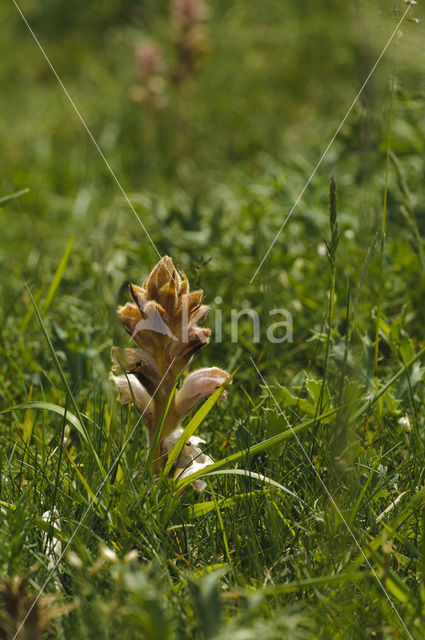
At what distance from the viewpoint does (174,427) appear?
5.26ft

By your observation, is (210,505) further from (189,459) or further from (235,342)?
(235,342)

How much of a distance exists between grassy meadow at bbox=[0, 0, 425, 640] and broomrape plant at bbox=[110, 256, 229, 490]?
7cm

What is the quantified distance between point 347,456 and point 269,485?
197 millimetres

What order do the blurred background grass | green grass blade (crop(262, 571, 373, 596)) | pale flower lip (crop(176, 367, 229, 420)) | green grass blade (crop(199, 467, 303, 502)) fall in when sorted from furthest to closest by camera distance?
1. the blurred background grass
2. pale flower lip (crop(176, 367, 229, 420))
3. green grass blade (crop(199, 467, 303, 502))
4. green grass blade (crop(262, 571, 373, 596))

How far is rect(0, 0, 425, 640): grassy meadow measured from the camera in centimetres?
124

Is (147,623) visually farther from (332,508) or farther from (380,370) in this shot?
(380,370)

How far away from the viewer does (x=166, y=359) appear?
1.56 m

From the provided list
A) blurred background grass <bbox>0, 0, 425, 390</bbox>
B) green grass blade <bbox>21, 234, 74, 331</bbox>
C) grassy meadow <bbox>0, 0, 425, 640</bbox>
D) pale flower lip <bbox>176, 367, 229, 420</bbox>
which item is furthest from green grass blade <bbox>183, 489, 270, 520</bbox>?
green grass blade <bbox>21, 234, 74, 331</bbox>

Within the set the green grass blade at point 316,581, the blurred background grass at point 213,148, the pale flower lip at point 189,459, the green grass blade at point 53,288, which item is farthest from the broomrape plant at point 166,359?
the green grass blade at point 53,288

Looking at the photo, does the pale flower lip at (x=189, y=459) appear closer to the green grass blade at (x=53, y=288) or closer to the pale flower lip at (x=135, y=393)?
the pale flower lip at (x=135, y=393)

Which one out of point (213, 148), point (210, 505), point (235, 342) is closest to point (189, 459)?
point (210, 505)

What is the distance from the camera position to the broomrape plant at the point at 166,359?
1526 mm

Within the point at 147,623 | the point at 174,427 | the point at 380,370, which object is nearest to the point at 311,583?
the point at 147,623

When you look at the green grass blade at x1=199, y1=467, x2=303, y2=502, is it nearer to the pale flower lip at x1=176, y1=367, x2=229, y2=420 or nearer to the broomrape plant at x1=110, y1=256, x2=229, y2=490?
the broomrape plant at x1=110, y1=256, x2=229, y2=490
